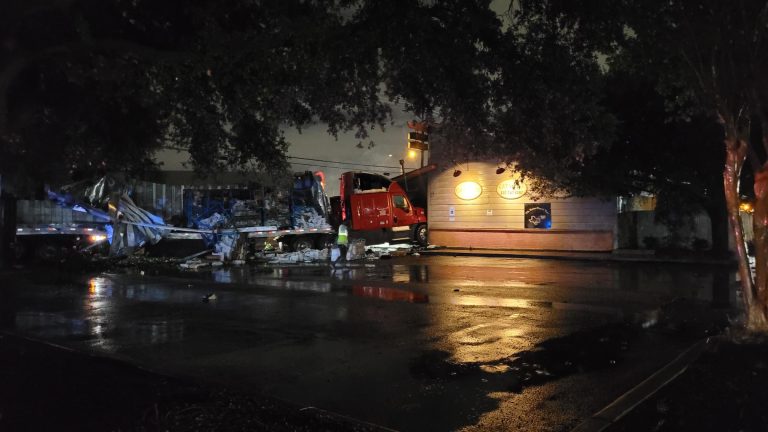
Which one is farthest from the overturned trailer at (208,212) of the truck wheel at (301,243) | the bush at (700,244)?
the bush at (700,244)

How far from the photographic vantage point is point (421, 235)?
28.8m

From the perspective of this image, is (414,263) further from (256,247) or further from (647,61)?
(647,61)

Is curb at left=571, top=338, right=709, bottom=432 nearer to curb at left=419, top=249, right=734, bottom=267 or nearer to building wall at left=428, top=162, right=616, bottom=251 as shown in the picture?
curb at left=419, top=249, right=734, bottom=267

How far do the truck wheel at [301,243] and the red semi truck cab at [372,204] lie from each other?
2.40 meters

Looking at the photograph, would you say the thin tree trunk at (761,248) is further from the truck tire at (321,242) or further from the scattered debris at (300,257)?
the truck tire at (321,242)

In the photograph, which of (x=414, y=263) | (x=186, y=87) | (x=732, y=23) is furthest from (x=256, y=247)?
(x=732, y=23)

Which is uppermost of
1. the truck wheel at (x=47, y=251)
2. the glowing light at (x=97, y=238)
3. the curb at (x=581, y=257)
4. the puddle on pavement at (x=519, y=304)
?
the glowing light at (x=97, y=238)

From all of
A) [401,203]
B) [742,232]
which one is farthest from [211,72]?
[401,203]

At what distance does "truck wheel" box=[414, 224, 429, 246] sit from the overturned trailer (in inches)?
224

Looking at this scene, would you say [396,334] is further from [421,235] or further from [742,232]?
[421,235]

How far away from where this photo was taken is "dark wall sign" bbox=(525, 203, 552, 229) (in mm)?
26406

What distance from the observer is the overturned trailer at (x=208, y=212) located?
19.9 metres

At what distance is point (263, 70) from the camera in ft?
20.5

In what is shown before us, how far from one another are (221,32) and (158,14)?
1.58 meters
